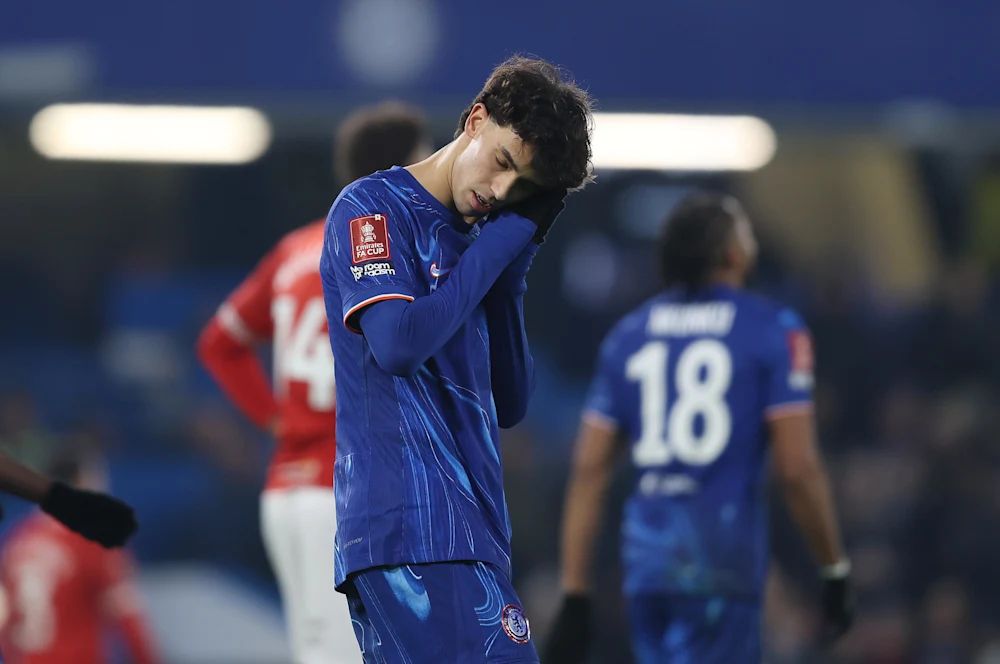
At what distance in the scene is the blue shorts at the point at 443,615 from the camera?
3.02 meters

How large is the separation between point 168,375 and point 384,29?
2.35m

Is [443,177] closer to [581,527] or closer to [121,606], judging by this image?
[581,527]

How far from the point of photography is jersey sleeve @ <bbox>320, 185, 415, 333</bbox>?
305 centimetres

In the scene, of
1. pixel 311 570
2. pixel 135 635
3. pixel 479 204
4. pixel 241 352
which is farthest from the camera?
pixel 135 635

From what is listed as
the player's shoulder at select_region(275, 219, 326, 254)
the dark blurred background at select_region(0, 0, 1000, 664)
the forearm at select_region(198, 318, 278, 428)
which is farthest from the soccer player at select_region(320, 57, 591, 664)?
the dark blurred background at select_region(0, 0, 1000, 664)

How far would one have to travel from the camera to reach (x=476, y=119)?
10.3 ft

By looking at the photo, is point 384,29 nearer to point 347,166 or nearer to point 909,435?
point 909,435

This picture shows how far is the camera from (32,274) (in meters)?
9.67

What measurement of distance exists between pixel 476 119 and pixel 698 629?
2.42 metres

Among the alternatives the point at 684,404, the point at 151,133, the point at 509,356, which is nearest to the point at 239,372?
the point at 684,404

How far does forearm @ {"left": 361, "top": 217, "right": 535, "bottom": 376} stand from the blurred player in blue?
2.21 meters

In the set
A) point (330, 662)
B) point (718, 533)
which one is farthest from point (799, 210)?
point (330, 662)

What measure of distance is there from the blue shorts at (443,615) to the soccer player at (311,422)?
1848 millimetres

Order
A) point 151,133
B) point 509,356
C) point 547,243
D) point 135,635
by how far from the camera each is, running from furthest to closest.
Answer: point 547,243 < point 151,133 < point 135,635 < point 509,356
